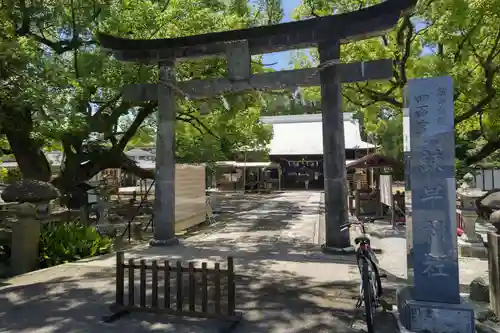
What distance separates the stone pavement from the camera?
4680mm

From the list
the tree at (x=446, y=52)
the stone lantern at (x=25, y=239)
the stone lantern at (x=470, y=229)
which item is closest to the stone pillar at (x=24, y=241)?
the stone lantern at (x=25, y=239)

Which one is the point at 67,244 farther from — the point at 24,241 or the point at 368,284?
the point at 368,284

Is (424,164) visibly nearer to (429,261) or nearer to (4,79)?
(429,261)

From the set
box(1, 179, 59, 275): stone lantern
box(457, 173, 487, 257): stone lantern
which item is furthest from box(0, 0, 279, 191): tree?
box(457, 173, 487, 257): stone lantern

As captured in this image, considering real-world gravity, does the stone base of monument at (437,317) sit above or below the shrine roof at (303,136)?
below

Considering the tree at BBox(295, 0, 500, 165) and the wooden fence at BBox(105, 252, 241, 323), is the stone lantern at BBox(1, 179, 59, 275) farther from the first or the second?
the tree at BBox(295, 0, 500, 165)

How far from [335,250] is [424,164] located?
4168 millimetres

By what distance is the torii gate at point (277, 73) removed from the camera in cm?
803

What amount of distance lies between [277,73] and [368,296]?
5832mm

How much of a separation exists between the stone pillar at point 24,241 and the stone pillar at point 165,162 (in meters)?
2.59

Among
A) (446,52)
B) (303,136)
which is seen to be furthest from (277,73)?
(303,136)

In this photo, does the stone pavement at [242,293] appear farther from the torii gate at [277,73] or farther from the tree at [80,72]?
the tree at [80,72]

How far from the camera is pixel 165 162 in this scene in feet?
31.3

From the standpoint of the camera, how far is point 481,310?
5016 millimetres
